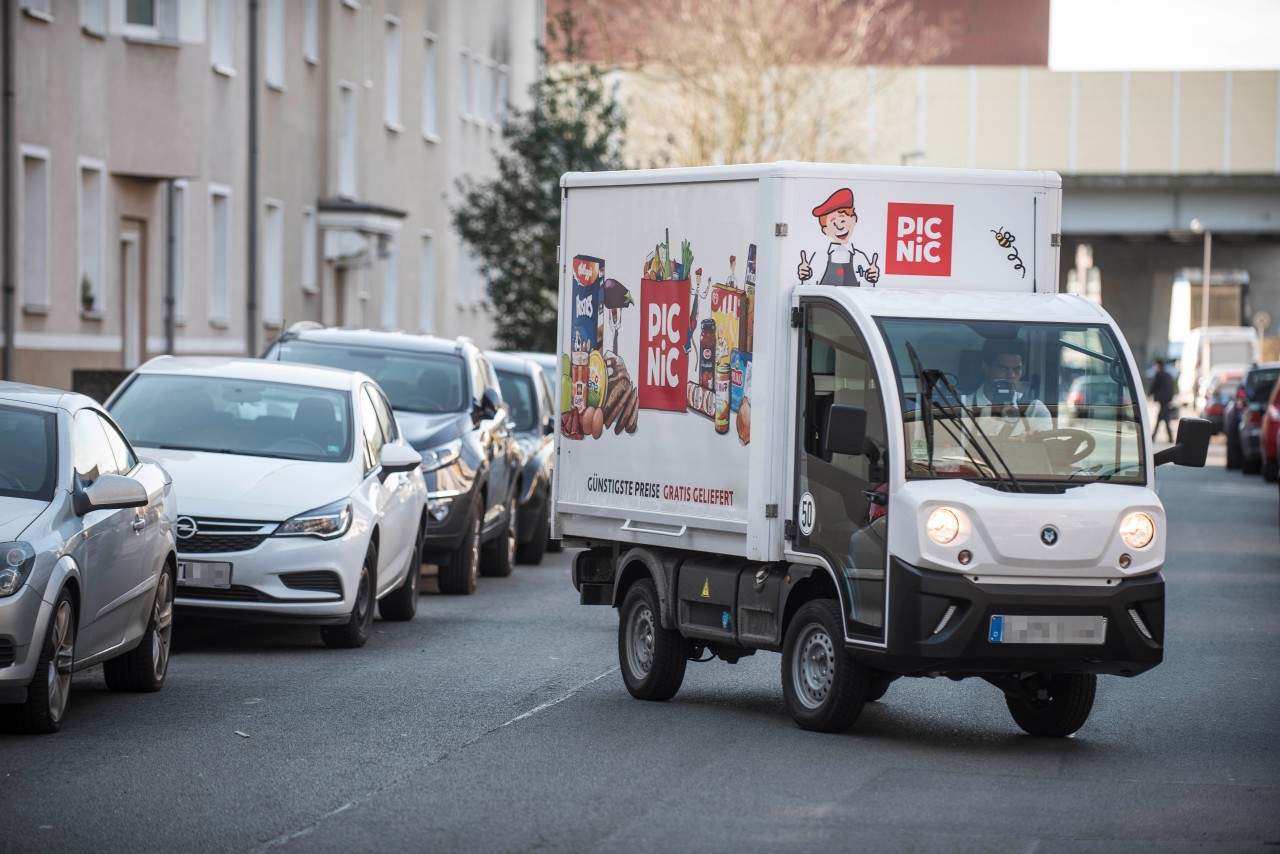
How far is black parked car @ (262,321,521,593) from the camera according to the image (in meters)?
18.9

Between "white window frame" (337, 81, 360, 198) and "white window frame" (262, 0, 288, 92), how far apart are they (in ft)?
13.2

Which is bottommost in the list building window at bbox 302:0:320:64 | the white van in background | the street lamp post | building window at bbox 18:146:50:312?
the white van in background

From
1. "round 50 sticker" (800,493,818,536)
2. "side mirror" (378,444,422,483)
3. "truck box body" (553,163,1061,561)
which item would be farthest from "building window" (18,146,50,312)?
"round 50 sticker" (800,493,818,536)

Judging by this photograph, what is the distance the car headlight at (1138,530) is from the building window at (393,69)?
130ft

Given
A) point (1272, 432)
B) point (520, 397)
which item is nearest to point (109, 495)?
point (520, 397)

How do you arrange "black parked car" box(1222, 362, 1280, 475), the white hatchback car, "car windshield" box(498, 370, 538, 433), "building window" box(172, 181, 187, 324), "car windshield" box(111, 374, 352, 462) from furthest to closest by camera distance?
"black parked car" box(1222, 362, 1280, 475) < "building window" box(172, 181, 187, 324) < "car windshield" box(498, 370, 538, 433) < "car windshield" box(111, 374, 352, 462) < the white hatchback car

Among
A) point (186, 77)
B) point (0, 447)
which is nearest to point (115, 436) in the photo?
point (0, 447)

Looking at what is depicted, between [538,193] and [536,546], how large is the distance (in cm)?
2162

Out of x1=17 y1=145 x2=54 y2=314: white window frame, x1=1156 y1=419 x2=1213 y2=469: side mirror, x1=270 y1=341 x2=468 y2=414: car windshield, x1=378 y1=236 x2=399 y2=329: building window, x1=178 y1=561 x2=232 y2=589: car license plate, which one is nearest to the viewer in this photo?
x1=1156 y1=419 x2=1213 y2=469: side mirror

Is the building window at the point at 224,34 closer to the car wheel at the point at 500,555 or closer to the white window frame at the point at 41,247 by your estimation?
the white window frame at the point at 41,247

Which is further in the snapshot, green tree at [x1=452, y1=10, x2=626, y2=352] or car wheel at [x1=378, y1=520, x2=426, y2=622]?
green tree at [x1=452, y1=10, x2=626, y2=352]

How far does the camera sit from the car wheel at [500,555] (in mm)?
21152

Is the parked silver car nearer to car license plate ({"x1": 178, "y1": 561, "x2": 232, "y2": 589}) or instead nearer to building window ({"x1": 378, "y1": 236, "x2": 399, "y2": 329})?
car license plate ({"x1": 178, "y1": 561, "x2": 232, "y2": 589})

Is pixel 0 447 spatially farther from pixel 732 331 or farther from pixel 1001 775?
pixel 1001 775
